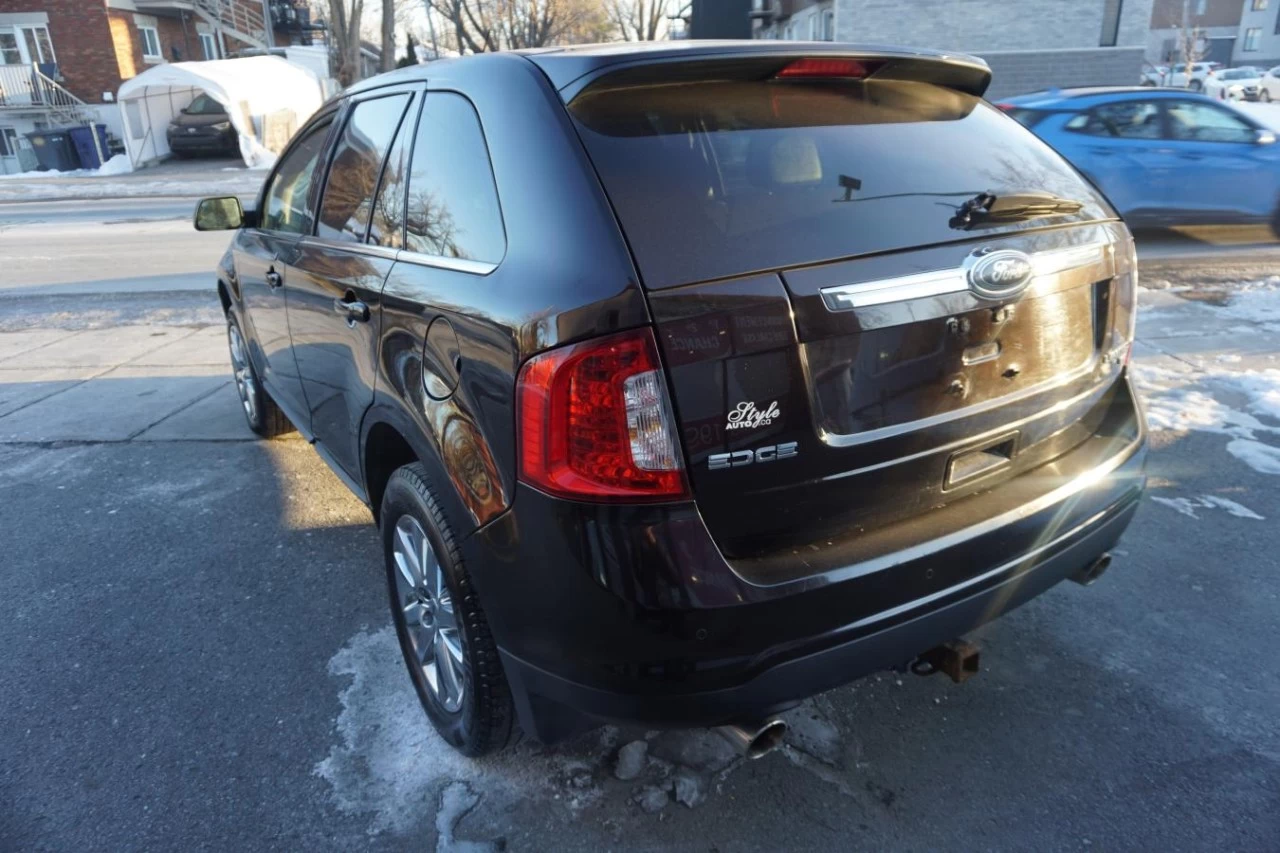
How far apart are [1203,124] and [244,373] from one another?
958 centimetres

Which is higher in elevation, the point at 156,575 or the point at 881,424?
the point at 881,424

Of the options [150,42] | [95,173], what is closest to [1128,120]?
[95,173]

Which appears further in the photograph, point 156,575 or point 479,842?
point 156,575

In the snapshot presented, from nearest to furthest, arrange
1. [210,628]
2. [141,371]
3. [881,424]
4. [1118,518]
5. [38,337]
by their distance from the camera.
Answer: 1. [881,424]
2. [1118,518]
3. [210,628]
4. [141,371]
5. [38,337]

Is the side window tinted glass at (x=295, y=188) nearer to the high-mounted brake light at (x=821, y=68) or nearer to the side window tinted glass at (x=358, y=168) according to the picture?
the side window tinted glass at (x=358, y=168)

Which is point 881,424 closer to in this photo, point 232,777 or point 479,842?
point 479,842

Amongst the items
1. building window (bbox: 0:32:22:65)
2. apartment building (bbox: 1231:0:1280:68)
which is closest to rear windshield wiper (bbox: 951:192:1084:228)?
building window (bbox: 0:32:22:65)

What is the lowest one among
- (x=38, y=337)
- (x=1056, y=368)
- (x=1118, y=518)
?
(x=38, y=337)

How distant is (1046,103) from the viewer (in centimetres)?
992

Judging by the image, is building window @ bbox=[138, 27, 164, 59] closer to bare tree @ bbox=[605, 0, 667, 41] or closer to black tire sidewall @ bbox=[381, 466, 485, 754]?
bare tree @ bbox=[605, 0, 667, 41]

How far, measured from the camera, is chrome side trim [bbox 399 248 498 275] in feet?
7.21

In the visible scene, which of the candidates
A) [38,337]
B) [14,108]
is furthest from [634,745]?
[14,108]

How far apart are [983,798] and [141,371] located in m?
6.67

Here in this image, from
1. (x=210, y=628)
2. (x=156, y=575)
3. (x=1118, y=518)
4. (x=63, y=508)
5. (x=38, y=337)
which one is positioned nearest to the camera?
(x=1118, y=518)
